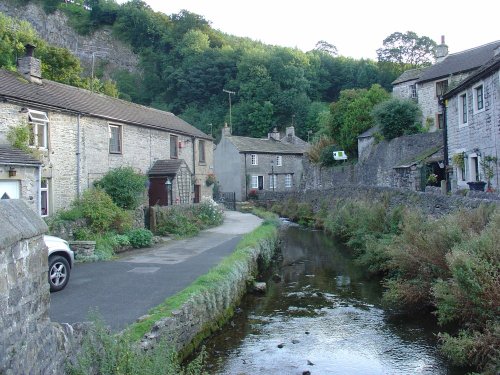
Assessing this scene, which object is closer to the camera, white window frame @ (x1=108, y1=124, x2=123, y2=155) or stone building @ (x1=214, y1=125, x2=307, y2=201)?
white window frame @ (x1=108, y1=124, x2=123, y2=155)

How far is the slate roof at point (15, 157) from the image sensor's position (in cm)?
1514

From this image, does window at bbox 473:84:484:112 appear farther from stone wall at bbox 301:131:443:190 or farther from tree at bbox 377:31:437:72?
tree at bbox 377:31:437:72

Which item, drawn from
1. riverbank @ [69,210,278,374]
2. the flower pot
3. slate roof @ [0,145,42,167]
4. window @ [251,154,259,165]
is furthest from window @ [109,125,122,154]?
window @ [251,154,259,165]

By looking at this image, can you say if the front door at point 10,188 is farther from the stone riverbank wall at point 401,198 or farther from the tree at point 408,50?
the tree at point 408,50

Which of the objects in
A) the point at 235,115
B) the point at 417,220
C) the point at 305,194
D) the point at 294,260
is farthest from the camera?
the point at 235,115

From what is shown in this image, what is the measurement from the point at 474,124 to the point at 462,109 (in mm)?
1737

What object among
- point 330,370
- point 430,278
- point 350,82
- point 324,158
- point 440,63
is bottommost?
point 330,370

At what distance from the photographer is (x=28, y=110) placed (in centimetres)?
1758

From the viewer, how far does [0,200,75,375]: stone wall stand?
4.13m

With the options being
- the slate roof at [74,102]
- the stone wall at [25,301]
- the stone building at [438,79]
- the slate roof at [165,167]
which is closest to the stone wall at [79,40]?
the slate roof at [74,102]

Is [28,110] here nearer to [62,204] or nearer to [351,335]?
[62,204]

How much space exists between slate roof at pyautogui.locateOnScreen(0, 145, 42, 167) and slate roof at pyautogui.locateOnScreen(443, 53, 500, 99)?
17305 mm

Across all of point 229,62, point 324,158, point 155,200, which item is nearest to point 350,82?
point 229,62

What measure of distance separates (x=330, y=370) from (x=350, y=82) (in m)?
70.9
